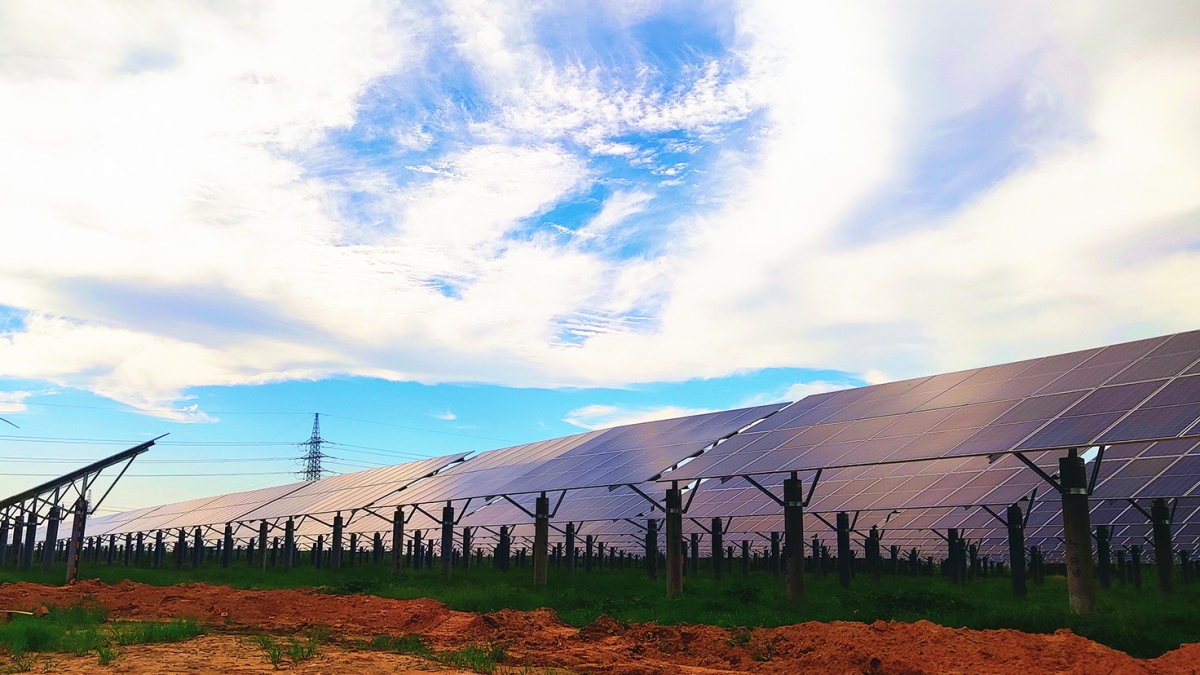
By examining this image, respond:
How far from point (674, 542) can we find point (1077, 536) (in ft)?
34.7

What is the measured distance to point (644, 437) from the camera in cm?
3741

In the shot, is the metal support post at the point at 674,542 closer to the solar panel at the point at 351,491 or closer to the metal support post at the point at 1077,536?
the metal support post at the point at 1077,536

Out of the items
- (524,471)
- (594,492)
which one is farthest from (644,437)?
(594,492)

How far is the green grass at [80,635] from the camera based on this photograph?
13.9 m

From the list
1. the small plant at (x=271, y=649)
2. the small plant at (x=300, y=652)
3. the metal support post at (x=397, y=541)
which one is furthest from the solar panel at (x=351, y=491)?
the small plant at (x=300, y=652)

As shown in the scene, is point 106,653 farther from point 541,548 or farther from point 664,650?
point 541,548

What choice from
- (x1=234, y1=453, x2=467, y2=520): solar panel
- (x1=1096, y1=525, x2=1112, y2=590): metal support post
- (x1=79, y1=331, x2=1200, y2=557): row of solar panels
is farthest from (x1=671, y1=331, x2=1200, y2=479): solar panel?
(x1=234, y1=453, x2=467, y2=520): solar panel

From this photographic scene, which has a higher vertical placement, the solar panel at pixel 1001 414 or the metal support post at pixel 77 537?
the solar panel at pixel 1001 414

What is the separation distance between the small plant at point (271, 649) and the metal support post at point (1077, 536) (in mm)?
14424

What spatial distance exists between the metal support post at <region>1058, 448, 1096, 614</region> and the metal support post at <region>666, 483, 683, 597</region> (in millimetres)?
9814

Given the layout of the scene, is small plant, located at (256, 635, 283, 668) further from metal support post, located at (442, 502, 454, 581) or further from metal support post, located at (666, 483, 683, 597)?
metal support post, located at (442, 502, 454, 581)

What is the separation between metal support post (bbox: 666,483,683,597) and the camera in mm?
23953

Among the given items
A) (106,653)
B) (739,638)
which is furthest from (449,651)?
(106,653)

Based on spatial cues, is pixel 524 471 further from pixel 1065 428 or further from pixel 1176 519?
pixel 1176 519
